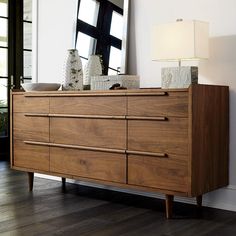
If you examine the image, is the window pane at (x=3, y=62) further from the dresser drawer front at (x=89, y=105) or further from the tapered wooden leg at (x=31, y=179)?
the dresser drawer front at (x=89, y=105)

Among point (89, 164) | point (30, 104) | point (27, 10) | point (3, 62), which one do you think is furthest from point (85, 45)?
point (27, 10)

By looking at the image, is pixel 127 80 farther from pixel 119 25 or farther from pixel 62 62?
pixel 62 62

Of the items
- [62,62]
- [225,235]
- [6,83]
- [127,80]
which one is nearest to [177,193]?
[225,235]

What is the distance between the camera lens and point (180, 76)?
2.73 meters

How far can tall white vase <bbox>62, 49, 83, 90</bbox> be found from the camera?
343 centimetres

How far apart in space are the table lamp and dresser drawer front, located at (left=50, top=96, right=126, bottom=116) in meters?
0.33

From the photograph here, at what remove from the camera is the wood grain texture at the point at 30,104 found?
11.0 ft

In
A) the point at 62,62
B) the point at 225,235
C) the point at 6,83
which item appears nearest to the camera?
the point at 225,235

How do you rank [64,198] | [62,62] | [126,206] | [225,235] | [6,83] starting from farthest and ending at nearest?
[6,83] → [62,62] → [64,198] → [126,206] → [225,235]

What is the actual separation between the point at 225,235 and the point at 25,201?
1490 millimetres

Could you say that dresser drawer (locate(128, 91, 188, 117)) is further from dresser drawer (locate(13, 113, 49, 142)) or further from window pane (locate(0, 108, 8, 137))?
window pane (locate(0, 108, 8, 137))

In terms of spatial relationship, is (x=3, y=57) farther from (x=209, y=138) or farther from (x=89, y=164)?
(x=209, y=138)

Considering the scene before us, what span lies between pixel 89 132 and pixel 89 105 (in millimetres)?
189

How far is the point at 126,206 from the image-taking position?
120 inches
